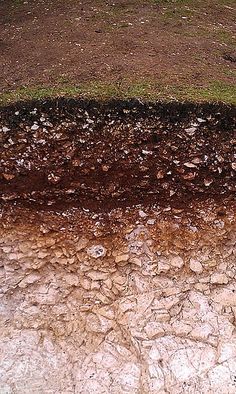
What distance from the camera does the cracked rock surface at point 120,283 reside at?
583 cm

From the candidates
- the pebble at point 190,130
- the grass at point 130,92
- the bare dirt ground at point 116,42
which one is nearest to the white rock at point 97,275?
the pebble at point 190,130

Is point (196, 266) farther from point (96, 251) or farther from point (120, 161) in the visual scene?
point (120, 161)

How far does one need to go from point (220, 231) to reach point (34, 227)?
8.02 feet

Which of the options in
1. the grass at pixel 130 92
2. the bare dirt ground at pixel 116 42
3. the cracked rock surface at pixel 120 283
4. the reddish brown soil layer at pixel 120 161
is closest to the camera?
the cracked rock surface at pixel 120 283

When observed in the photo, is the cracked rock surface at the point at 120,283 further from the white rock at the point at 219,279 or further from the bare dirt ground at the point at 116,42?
the bare dirt ground at the point at 116,42

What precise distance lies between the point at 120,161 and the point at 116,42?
10.1 ft

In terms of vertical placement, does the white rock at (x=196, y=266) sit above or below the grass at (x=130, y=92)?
below

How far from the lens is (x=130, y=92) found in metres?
7.25

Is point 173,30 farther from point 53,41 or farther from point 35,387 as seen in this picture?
point 35,387

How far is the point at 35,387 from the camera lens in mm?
5750

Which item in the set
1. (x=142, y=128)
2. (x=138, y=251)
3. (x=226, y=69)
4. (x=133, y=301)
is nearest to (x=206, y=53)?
(x=226, y=69)

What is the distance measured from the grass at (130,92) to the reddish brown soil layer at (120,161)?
37 centimetres

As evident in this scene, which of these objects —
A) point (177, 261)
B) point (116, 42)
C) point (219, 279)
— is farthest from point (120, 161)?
point (116, 42)

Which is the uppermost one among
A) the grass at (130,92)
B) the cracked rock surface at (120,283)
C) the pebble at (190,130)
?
the grass at (130,92)
